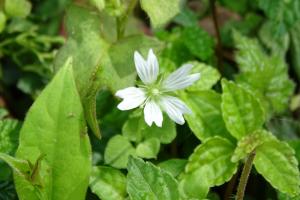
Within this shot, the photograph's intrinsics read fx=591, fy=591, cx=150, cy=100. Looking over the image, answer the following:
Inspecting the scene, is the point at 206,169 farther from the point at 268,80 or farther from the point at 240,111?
the point at 268,80

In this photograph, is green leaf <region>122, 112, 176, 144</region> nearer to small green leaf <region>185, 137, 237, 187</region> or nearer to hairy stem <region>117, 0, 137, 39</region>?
small green leaf <region>185, 137, 237, 187</region>

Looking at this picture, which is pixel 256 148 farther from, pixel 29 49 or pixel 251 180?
pixel 29 49

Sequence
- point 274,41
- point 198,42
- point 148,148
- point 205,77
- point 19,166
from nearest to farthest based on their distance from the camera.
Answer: point 19,166 → point 148,148 → point 205,77 → point 198,42 → point 274,41

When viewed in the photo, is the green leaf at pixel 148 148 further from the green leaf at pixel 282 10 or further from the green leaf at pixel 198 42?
the green leaf at pixel 282 10

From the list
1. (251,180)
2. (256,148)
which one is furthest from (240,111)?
(251,180)

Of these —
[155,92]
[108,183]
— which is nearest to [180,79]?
[155,92]

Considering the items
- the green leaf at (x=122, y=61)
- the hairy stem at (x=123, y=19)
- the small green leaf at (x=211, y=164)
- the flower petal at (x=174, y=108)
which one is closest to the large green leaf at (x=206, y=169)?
the small green leaf at (x=211, y=164)
